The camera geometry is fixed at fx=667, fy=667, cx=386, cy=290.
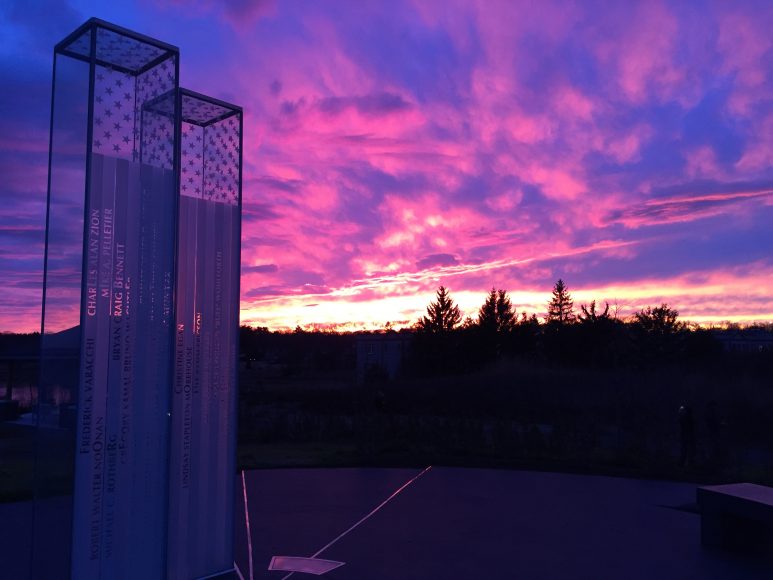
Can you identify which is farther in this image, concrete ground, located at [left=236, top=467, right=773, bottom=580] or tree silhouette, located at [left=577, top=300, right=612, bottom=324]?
tree silhouette, located at [left=577, top=300, right=612, bottom=324]

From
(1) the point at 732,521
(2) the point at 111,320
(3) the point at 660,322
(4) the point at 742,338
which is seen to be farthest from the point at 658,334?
(2) the point at 111,320

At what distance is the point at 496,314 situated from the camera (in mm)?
52562

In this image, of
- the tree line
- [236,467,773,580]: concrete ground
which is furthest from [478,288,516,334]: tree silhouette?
[236,467,773,580]: concrete ground

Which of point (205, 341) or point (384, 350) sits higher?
point (384, 350)

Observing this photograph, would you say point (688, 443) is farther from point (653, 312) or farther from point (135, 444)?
point (653, 312)

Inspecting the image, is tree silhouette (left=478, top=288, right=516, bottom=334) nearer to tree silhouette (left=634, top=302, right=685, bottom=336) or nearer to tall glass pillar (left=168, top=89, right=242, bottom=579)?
tree silhouette (left=634, top=302, right=685, bottom=336)

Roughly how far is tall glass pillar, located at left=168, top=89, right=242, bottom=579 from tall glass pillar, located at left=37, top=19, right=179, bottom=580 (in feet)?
2.16

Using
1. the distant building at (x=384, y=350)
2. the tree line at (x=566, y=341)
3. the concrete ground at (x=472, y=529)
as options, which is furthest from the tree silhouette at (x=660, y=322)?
the concrete ground at (x=472, y=529)

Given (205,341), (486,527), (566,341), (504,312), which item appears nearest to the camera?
(205,341)

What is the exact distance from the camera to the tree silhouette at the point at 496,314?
5055 centimetres

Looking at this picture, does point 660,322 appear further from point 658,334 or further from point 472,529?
point 472,529

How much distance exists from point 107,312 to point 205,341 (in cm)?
146

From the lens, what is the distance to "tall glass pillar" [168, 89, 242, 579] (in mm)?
6504

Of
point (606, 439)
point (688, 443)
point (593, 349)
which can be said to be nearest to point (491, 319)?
point (593, 349)
